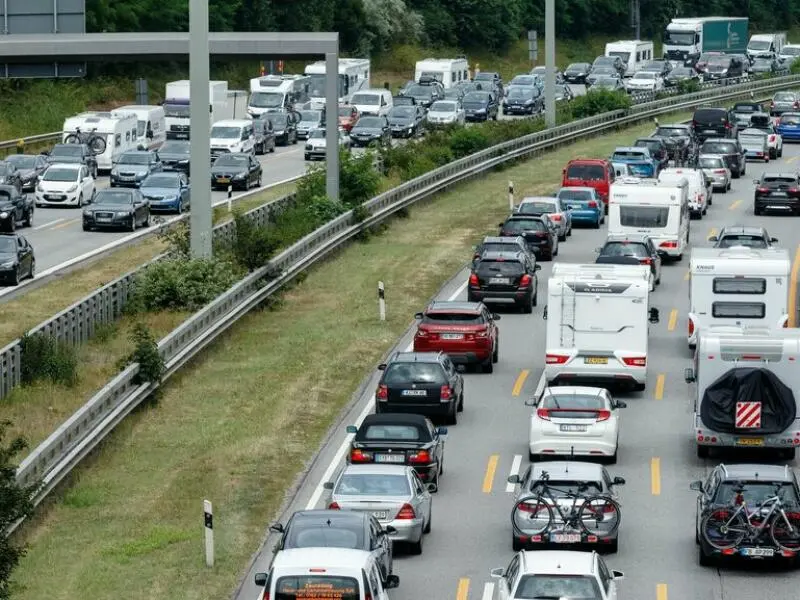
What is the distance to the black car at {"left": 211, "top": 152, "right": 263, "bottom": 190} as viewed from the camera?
75.8 m

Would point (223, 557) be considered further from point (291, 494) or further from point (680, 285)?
point (680, 285)

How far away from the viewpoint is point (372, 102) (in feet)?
333

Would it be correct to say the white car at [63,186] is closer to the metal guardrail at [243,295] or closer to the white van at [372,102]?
the metal guardrail at [243,295]

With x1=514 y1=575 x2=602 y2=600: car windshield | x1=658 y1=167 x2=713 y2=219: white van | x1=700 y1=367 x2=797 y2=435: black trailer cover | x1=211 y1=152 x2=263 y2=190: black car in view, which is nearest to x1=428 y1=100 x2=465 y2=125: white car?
x1=211 y1=152 x2=263 y2=190: black car

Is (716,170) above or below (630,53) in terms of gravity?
below

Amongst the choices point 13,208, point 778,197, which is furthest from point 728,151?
point 13,208

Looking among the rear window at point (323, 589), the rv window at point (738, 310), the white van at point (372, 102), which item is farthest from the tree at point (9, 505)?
the white van at point (372, 102)

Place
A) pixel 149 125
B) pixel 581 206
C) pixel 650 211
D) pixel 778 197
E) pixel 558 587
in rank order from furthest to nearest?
pixel 149 125
pixel 778 197
pixel 581 206
pixel 650 211
pixel 558 587

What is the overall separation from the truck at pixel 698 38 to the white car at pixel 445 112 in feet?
135

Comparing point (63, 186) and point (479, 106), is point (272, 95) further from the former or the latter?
point (63, 186)

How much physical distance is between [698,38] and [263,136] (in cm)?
5518

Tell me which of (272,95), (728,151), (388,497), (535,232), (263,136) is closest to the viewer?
(388,497)

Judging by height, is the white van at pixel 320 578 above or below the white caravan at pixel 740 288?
below

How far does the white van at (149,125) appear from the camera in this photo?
87375 mm
